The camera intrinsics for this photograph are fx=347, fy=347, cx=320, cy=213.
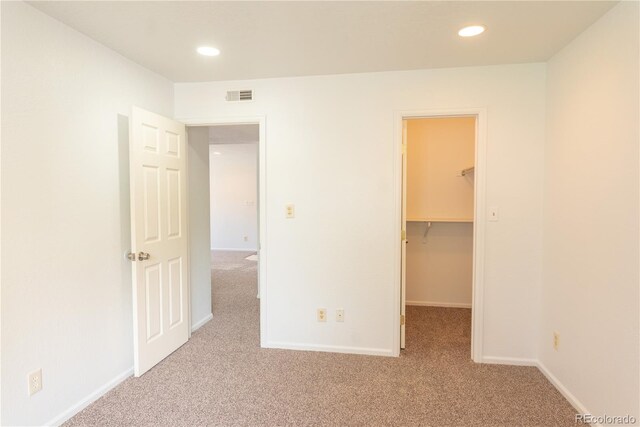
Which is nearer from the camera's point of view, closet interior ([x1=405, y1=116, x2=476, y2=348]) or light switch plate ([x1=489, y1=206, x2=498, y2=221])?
light switch plate ([x1=489, y1=206, x2=498, y2=221])

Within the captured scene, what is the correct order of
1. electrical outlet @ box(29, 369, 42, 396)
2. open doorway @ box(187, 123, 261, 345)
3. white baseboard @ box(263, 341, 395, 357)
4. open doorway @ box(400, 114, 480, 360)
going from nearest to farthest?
1. electrical outlet @ box(29, 369, 42, 396)
2. white baseboard @ box(263, 341, 395, 357)
3. open doorway @ box(400, 114, 480, 360)
4. open doorway @ box(187, 123, 261, 345)

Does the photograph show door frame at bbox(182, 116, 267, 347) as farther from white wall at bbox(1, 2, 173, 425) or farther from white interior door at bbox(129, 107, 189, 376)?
white wall at bbox(1, 2, 173, 425)

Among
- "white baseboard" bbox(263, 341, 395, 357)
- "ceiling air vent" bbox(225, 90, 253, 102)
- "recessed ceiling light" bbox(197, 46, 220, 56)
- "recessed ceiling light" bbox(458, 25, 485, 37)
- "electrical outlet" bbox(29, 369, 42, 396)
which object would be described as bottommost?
"white baseboard" bbox(263, 341, 395, 357)

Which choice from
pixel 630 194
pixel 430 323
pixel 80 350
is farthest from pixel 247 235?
pixel 630 194

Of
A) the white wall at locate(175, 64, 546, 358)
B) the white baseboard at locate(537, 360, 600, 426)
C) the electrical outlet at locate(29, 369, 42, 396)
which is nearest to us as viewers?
the electrical outlet at locate(29, 369, 42, 396)

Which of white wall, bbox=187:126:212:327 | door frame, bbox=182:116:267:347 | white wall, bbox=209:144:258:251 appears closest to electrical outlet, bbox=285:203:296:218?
door frame, bbox=182:116:267:347

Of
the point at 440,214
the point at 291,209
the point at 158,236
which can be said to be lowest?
the point at 158,236

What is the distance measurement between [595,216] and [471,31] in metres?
1.33

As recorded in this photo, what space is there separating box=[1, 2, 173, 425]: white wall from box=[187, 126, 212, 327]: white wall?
2.98 feet

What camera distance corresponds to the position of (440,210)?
422 cm

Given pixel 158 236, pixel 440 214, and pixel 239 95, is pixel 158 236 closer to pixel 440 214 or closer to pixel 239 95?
pixel 239 95

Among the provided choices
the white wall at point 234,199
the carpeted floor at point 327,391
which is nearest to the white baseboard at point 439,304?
the carpeted floor at point 327,391

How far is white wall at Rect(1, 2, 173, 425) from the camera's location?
1795 mm

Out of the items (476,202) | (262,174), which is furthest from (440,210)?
(262,174)
